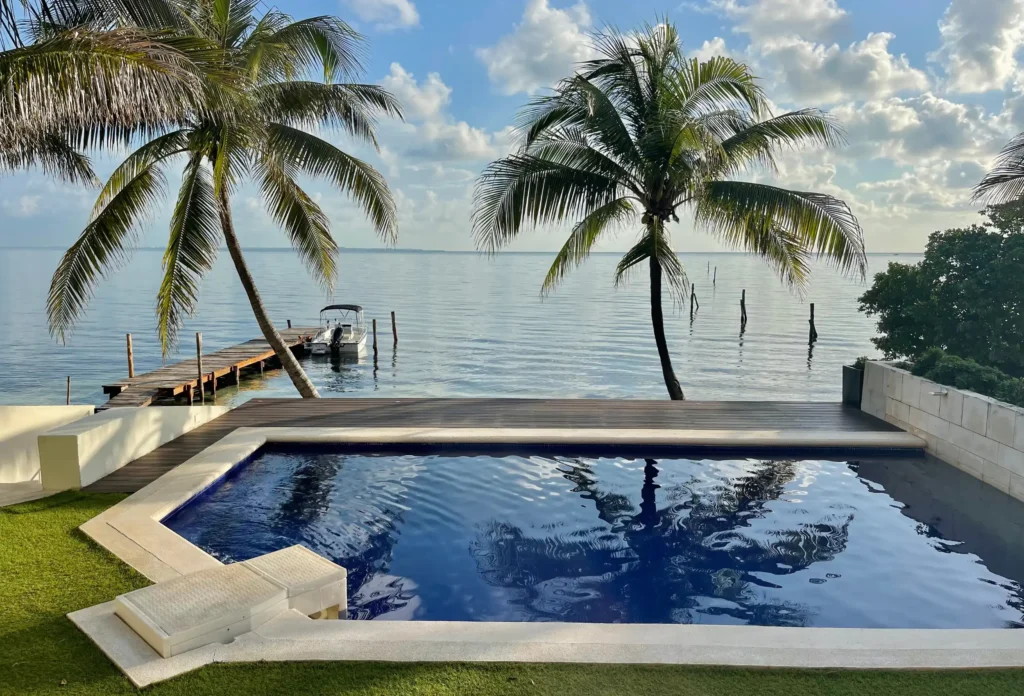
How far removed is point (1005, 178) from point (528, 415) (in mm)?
8912

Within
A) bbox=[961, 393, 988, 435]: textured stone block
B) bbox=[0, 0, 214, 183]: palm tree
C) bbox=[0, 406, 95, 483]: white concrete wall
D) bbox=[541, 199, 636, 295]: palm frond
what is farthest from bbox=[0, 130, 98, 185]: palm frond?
bbox=[961, 393, 988, 435]: textured stone block

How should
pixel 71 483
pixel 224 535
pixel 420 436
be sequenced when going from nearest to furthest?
pixel 224 535 < pixel 71 483 < pixel 420 436

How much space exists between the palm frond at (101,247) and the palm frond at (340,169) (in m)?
1.74

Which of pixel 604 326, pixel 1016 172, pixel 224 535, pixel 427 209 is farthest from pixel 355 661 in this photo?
pixel 604 326

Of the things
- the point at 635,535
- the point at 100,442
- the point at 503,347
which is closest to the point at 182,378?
the point at 100,442

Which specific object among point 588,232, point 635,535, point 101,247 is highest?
point 588,232

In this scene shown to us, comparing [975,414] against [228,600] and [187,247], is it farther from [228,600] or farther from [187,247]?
[187,247]

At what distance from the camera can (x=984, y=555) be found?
613cm

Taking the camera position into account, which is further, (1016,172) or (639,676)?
(1016,172)

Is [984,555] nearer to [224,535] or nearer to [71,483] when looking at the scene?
[224,535]

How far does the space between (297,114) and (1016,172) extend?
37.5ft

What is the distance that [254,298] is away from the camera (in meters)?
11.5

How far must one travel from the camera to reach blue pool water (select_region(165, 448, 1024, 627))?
209 inches

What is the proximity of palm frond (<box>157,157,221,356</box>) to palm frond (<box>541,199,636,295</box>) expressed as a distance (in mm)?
4940
